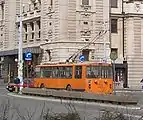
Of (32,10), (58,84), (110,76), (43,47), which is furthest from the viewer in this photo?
(32,10)

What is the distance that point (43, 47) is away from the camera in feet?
205

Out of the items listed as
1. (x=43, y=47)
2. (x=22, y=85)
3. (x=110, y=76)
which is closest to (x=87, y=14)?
(x=43, y=47)

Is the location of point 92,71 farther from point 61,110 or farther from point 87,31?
point 87,31

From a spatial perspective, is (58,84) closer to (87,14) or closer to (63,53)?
(63,53)

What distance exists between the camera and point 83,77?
3816cm

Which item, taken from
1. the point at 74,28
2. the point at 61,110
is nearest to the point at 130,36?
the point at 74,28

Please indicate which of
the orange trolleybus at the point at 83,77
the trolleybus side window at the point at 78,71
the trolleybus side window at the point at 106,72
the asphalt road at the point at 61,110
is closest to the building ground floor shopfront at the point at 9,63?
the orange trolleybus at the point at 83,77

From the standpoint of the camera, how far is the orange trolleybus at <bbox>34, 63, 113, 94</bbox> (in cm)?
3781

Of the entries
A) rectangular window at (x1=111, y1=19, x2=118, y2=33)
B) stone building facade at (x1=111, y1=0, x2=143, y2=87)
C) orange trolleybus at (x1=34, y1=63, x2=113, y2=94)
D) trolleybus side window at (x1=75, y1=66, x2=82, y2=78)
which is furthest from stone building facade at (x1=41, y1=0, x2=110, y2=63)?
trolleybus side window at (x1=75, y1=66, x2=82, y2=78)

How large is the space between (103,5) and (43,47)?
369 inches

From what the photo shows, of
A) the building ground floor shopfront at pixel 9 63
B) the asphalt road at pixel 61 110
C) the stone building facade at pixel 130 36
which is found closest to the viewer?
the asphalt road at pixel 61 110

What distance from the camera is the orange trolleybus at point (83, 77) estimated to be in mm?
37812

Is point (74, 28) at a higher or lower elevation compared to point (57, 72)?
higher

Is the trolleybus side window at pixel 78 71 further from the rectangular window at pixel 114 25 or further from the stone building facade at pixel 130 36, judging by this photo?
the rectangular window at pixel 114 25
